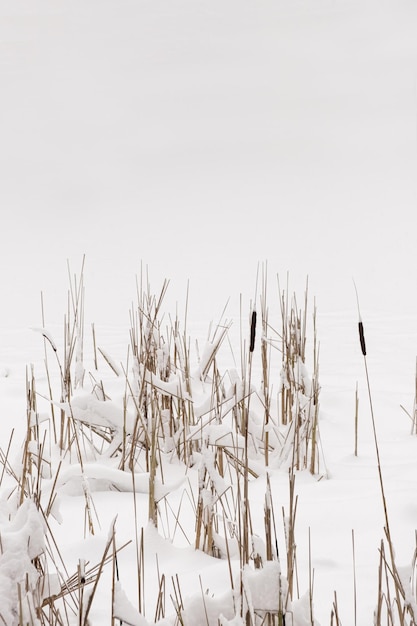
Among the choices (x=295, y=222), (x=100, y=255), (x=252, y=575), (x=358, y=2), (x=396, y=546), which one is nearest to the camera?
(x=252, y=575)

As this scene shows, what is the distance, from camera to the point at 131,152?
18094 millimetres

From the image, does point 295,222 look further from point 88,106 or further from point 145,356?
point 88,106

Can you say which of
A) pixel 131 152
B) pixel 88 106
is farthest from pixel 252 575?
pixel 88 106

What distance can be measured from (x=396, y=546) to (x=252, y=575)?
22.6 inches

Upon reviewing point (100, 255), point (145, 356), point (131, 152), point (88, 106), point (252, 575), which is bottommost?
point (252, 575)

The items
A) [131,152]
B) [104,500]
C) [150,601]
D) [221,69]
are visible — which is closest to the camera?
[150,601]

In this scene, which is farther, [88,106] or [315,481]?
[88,106]

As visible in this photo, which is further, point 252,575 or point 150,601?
point 150,601

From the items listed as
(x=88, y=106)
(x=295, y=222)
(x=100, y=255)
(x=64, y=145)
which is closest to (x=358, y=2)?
(x=88, y=106)

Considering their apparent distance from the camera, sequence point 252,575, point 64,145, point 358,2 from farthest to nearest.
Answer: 1. point 358,2
2. point 64,145
3. point 252,575

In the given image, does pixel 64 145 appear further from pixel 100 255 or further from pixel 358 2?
pixel 358 2

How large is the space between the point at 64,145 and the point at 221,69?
9.57 metres

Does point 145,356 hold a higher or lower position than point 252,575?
higher

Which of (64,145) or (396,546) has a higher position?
(64,145)
